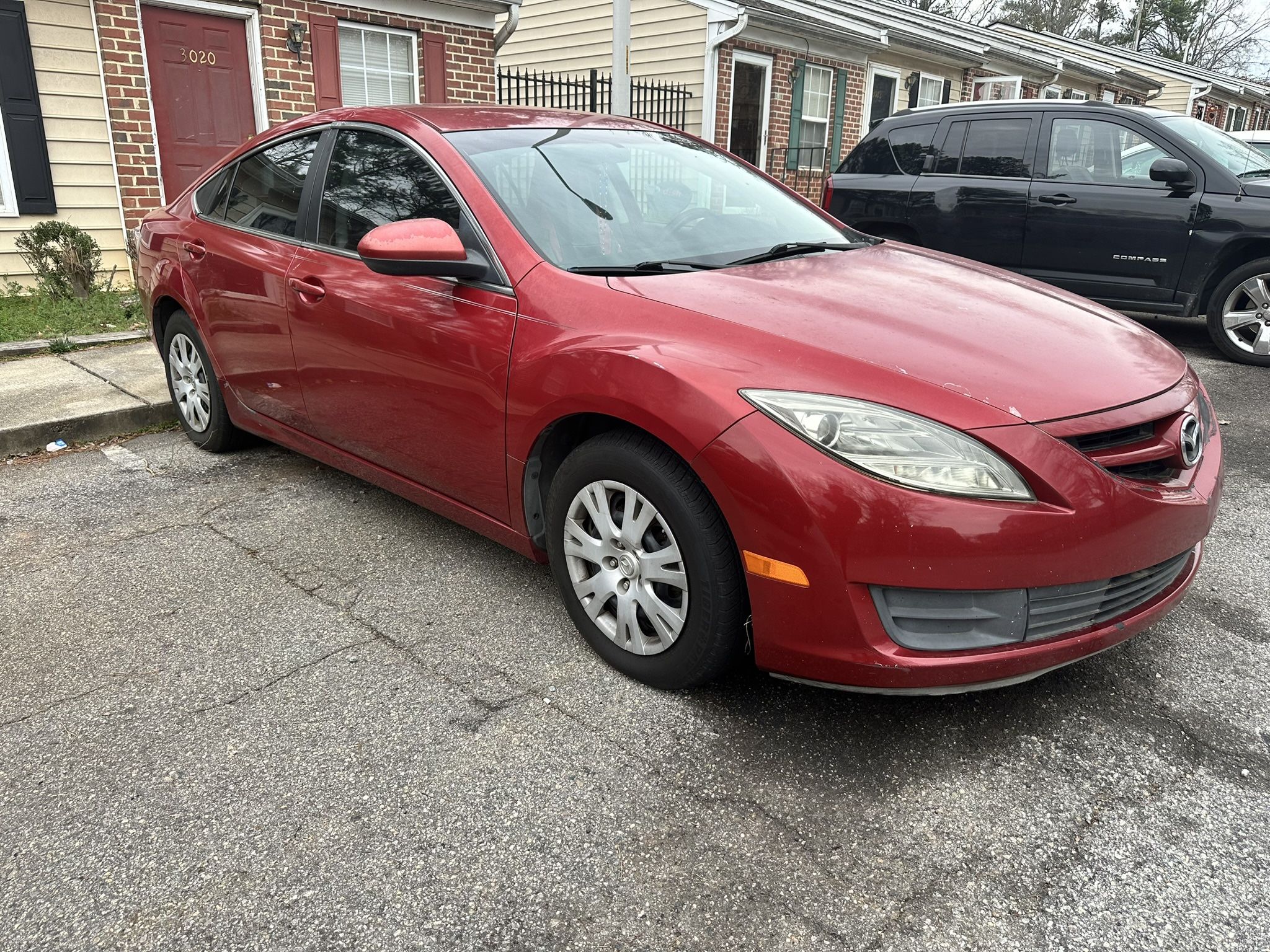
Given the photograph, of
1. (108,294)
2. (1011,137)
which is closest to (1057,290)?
(1011,137)

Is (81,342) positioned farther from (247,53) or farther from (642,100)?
(642,100)

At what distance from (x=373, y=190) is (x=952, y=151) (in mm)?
5875

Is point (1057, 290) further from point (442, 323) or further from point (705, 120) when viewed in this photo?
point (705, 120)

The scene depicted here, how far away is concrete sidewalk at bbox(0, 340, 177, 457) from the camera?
475 centimetres

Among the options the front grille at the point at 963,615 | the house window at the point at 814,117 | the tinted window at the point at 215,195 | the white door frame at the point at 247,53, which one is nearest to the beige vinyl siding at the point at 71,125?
the white door frame at the point at 247,53

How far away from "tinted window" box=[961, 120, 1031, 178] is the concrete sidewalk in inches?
246

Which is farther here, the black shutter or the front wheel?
the black shutter

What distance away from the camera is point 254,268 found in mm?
3775

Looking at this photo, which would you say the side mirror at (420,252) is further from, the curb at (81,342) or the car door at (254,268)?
the curb at (81,342)

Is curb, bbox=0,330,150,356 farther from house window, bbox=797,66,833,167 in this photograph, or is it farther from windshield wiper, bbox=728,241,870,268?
house window, bbox=797,66,833,167

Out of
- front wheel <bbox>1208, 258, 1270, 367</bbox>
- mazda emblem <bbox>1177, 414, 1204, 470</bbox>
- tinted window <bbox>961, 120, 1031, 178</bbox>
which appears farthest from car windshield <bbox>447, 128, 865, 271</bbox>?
tinted window <bbox>961, 120, 1031, 178</bbox>

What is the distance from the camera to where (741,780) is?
226 centimetres

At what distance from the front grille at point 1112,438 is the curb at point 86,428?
176 inches

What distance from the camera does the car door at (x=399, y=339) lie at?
9.42 feet
